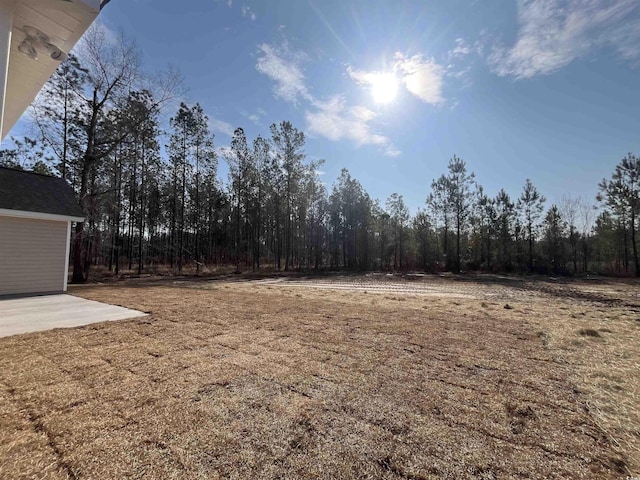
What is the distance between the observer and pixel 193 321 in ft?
13.8

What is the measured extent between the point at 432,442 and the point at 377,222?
2630 cm

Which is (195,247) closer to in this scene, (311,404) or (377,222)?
(377,222)

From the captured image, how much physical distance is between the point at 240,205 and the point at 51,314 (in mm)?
18413

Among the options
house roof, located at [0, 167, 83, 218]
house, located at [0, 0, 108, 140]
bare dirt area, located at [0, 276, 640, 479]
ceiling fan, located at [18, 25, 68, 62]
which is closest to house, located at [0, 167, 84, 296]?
house roof, located at [0, 167, 83, 218]

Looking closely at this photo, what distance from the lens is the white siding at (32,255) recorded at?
22.4ft

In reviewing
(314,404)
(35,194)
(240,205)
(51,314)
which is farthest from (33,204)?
(240,205)

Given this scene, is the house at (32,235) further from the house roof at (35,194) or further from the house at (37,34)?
the house at (37,34)

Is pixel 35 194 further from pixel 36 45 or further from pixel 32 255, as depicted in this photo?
pixel 36 45

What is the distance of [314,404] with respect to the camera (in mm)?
1952

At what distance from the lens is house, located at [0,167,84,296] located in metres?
6.80

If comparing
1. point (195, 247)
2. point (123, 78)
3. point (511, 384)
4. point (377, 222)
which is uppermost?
point (123, 78)

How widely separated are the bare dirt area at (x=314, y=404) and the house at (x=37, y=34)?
197 cm

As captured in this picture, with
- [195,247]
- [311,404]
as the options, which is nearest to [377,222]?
[195,247]

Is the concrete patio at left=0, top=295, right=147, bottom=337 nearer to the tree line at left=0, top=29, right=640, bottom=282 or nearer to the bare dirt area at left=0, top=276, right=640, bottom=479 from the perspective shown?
the bare dirt area at left=0, top=276, right=640, bottom=479
